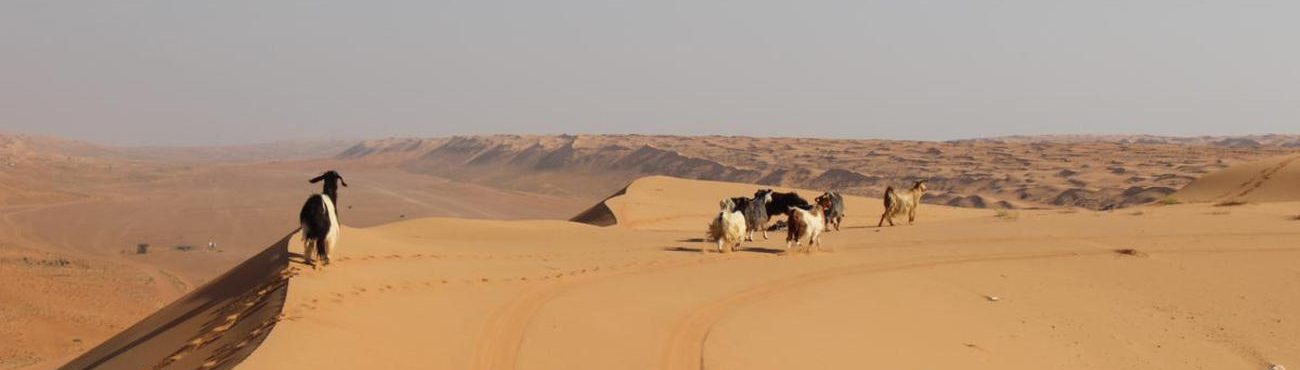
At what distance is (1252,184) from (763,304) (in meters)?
30.3

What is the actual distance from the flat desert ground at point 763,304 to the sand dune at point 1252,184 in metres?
11.9

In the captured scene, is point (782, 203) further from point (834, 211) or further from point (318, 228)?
point (318, 228)

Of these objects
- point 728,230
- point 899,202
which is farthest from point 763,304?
point 899,202

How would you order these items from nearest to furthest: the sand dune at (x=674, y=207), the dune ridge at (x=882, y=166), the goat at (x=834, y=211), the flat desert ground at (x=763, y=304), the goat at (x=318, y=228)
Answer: the flat desert ground at (x=763, y=304) → the goat at (x=318, y=228) → the goat at (x=834, y=211) → the sand dune at (x=674, y=207) → the dune ridge at (x=882, y=166)

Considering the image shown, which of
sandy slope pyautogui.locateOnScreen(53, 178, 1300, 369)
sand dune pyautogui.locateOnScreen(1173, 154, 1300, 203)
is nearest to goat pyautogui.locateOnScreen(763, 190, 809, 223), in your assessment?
sandy slope pyautogui.locateOnScreen(53, 178, 1300, 369)

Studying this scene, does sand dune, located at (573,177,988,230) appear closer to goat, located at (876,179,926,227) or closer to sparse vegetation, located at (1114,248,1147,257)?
goat, located at (876,179,926,227)

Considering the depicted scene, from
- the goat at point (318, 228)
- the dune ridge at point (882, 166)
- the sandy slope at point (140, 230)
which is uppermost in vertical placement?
the goat at point (318, 228)

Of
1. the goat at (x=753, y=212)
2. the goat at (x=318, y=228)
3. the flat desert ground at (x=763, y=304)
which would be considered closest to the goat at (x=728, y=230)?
the flat desert ground at (x=763, y=304)

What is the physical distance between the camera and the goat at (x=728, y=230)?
15.8 m

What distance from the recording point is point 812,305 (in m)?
10.9

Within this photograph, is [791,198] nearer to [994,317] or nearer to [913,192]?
[913,192]

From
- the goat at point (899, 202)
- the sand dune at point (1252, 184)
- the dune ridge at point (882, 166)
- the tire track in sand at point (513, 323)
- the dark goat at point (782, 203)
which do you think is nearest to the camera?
the tire track in sand at point (513, 323)

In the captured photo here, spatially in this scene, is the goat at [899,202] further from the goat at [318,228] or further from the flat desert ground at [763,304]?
the goat at [318,228]

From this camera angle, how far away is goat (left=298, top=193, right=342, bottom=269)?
11617 millimetres
